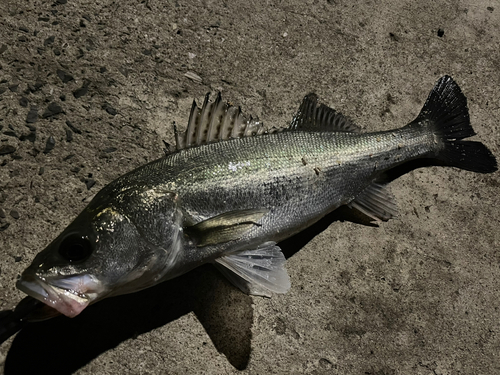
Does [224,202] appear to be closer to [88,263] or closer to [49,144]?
[88,263]

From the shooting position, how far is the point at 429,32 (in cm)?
308

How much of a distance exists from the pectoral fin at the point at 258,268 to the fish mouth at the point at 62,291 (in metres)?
0.67

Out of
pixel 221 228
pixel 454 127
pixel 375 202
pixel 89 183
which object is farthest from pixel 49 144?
pixel 454 127

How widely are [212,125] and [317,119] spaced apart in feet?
2.27

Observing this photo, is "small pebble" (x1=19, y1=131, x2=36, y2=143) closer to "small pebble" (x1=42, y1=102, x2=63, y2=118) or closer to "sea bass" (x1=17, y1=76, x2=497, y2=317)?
"small pebble" (x1=42, y1=102, x2=63, y2=118)

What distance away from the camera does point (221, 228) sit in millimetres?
2061

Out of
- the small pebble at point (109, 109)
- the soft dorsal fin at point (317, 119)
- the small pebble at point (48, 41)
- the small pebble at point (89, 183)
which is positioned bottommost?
the small pebble at point (89, 183)

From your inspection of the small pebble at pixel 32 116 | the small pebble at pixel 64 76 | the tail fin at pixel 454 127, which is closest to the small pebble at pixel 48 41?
the small pebble at pixel 64 76

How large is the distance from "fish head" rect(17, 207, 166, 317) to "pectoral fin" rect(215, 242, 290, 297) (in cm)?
44

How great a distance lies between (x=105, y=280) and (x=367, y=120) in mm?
2015

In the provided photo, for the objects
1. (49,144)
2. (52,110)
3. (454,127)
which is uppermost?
(454,127)

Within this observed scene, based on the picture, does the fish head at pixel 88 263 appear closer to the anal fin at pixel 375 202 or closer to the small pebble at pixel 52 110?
the small pebble at pixel 52 110

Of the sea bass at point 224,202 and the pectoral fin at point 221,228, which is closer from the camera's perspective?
the sea bass at point 224,202

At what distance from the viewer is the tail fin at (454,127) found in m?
2.71
